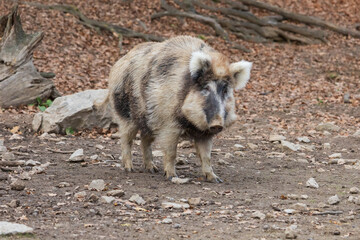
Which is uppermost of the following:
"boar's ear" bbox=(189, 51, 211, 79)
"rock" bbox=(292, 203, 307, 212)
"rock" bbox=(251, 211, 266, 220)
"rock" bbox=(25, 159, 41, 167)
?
"boar's ear" bbox=(189, 51, 211, 79)

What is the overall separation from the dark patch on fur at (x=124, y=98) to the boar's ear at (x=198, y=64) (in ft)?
3.78

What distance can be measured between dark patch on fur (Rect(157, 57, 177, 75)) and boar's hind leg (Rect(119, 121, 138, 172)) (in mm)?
929

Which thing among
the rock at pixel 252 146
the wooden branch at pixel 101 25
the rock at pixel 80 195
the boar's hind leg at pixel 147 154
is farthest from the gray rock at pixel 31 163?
the wooden branch at pixel 101 25

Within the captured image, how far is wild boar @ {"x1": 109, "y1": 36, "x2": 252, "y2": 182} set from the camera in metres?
6.83

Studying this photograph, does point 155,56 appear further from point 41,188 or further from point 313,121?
point 313,121

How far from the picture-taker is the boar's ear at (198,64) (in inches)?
267

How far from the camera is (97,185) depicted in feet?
21.1

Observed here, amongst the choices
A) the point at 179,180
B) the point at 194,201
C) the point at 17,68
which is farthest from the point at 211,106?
the point at 17,68

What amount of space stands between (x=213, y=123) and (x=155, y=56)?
1413 mm

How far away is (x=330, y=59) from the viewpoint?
17875mm

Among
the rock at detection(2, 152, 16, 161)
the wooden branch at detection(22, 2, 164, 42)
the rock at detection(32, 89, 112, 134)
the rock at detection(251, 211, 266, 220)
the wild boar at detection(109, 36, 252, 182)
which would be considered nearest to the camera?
the rock at detection(251, 211, 266, 220)

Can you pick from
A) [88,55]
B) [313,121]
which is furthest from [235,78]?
[88,55]

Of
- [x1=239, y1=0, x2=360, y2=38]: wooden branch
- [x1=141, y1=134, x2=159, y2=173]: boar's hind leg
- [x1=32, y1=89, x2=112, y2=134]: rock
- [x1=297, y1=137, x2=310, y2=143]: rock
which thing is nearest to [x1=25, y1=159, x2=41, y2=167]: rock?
[x1=141, y1=134, x2=159, y2=173]: boar's hind leg

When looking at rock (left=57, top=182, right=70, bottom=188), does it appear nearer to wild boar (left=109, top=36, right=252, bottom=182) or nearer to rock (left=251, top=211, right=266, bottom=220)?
wild boar (left=109, top=36, right=252, bottom=182)
